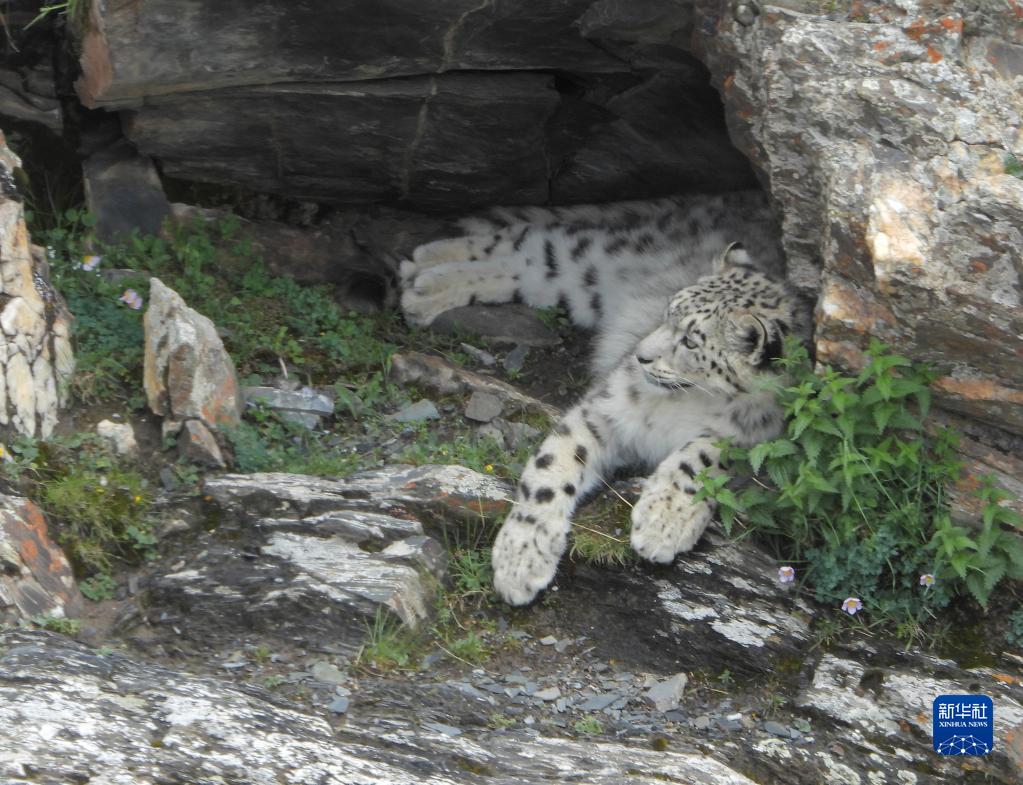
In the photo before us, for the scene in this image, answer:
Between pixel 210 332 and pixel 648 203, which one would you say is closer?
pixel 210 332

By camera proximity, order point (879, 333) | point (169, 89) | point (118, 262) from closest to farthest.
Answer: point (879, 333), point (169, 89), point (118, 262)

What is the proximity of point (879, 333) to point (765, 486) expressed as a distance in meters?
0.87

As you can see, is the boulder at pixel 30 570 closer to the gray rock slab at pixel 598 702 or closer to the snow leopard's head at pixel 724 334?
the gray rock slab at pixel 598 702

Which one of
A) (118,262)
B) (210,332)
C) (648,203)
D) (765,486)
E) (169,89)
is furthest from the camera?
(648,203)

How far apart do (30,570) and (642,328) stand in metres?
3.30

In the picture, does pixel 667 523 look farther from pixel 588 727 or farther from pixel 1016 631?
pixel 1016 631

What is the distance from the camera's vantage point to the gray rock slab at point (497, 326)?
680cm

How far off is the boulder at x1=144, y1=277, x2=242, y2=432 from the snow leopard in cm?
139

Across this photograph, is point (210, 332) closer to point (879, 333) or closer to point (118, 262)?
point (118, 262)

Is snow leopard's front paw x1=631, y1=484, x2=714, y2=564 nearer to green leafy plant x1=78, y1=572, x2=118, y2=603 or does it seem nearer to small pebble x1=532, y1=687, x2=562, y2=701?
small pebble x1=532, y1=687, x2=562, y2=701

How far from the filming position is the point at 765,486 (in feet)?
16.7

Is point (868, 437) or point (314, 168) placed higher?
point (314, 168)

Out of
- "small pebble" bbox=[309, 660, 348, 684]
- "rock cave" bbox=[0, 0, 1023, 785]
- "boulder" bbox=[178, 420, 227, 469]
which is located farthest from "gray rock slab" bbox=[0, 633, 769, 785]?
"boulder" bbox=[178, 420, 227, 469]

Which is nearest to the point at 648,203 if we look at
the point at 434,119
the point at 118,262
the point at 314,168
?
the point at 434,119
